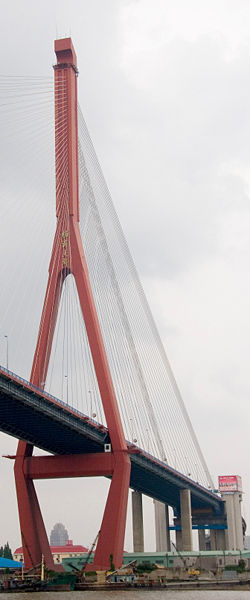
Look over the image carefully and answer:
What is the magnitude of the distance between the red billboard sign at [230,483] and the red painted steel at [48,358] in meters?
56.3

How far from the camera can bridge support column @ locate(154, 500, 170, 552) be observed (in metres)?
103

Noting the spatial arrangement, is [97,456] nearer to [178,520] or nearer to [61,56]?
[61,56]

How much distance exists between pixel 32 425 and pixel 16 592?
1009 centimetres

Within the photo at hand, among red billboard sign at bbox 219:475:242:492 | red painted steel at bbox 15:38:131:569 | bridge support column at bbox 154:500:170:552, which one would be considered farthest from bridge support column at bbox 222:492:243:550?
red painted steel at bbox 15:38:131:569

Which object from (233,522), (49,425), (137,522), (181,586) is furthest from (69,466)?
(233,522)

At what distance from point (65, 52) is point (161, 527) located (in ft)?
221

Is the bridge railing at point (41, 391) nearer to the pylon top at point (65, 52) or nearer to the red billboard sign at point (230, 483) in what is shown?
the pylon top at point (65, 52)

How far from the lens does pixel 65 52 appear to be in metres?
54.9

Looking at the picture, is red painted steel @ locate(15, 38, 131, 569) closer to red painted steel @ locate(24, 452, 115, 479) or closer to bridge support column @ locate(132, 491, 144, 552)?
red painted steel @ locate(24, 452, 115, 479)

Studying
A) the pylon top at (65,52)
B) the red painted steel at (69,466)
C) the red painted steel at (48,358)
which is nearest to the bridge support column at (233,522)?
the red painted steel at (48,358)

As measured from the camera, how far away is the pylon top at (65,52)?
5459 centimetres

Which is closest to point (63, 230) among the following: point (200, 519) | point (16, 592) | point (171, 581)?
point (16, 592)

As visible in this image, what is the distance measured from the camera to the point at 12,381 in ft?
142

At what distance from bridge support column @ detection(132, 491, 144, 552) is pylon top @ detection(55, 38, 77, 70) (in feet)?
172
